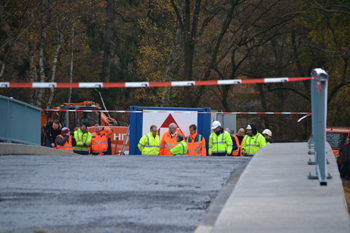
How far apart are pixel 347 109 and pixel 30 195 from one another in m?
26.2

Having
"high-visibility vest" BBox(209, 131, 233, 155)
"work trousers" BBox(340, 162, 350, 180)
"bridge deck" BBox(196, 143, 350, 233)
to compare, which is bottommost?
"work trousers" BBox(340, 162, 350, 180)

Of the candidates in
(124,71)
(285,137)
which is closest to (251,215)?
(285,137)

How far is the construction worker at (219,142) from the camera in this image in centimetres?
1381

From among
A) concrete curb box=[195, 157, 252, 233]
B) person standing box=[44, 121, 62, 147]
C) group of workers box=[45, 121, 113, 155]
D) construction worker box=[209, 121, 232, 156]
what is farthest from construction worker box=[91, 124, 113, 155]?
concrete curb box=[195, 157, 252, 233]

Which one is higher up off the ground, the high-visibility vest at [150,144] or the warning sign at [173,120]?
the warning sign at [173,120]

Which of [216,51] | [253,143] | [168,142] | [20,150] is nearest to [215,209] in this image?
[168,142]

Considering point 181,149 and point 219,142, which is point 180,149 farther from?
point 219,142

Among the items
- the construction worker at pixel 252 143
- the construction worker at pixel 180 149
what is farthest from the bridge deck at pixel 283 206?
the construction worker at pixel 252 143

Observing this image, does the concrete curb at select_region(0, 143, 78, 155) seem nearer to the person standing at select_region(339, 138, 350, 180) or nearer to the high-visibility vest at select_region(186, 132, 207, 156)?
the high-visibility vest at select_region(186, 132, 207, 156)

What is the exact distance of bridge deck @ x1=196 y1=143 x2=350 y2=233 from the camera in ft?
13.0

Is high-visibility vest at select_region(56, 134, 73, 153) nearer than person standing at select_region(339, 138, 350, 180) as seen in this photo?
Yes

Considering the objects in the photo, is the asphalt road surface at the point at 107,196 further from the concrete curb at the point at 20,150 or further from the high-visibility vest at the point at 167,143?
the high-visibility vest at the point at 167,143

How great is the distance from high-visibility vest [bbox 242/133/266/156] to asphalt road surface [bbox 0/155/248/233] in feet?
17.0

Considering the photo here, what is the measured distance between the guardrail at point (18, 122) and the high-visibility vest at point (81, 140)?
124cm
